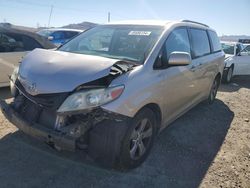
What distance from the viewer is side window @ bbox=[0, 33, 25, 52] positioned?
6.68 m

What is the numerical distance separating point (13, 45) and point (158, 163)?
468 centimetres

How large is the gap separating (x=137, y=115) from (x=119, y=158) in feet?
1.71

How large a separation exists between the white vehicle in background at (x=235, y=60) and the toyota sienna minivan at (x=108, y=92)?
665 cm

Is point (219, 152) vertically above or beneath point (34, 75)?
Result: beneath

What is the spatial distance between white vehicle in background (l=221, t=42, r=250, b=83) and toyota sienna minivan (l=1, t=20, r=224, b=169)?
6.65m

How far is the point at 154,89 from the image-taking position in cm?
369

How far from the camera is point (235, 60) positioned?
11.1 metres

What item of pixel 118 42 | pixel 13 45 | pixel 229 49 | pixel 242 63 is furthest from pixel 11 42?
pixel 242 63

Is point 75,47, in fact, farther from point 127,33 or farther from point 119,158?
point 119,158

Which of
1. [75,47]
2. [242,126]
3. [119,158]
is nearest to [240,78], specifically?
[242,126]

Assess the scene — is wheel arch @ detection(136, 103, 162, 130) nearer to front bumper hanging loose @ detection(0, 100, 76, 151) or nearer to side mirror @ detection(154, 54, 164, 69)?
side mirror @ detection(154, 54, 164, 69)

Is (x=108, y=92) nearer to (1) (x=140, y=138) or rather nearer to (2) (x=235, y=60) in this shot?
(1) (x=140, y=138)

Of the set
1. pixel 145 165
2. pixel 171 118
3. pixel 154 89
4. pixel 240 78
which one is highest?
pixel 154 89

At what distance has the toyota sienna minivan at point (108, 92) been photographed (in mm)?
3074
